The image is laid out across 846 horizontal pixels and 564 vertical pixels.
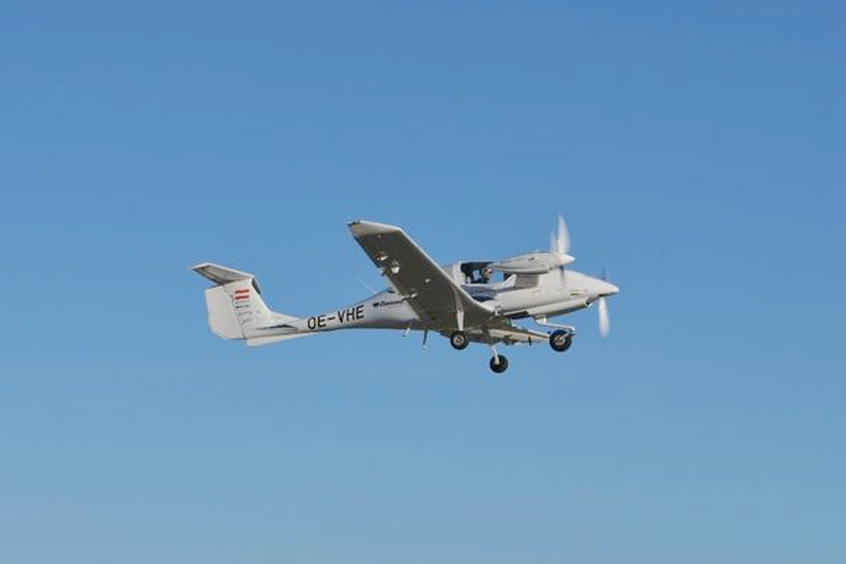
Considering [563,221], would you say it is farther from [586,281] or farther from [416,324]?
[416,324]

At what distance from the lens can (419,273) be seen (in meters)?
53.5

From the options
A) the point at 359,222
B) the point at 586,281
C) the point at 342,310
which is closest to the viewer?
the point at 359,222

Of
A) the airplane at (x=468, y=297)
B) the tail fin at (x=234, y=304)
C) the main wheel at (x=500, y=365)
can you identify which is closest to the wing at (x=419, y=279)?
the airplane at (x=468, y=297)

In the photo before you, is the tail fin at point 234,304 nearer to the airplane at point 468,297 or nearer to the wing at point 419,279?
the airplane at point 468,297

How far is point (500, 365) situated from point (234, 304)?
10652mm

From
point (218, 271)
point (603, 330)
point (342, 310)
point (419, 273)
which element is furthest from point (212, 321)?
point (603, 330)

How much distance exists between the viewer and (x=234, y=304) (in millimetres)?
61500

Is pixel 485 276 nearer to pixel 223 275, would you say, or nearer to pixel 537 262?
pixel 537 262

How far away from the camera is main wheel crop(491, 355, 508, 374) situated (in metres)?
59.1

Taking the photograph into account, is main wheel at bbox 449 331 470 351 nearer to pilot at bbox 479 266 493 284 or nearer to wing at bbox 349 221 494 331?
wing at bbox 349 221 494 331

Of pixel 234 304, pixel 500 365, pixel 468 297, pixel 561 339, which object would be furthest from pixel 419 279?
pixel 234 304

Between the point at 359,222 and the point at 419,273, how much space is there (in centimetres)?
375

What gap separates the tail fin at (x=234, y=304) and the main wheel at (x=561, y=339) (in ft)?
36.9

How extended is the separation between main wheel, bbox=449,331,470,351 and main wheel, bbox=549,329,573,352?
311cm
